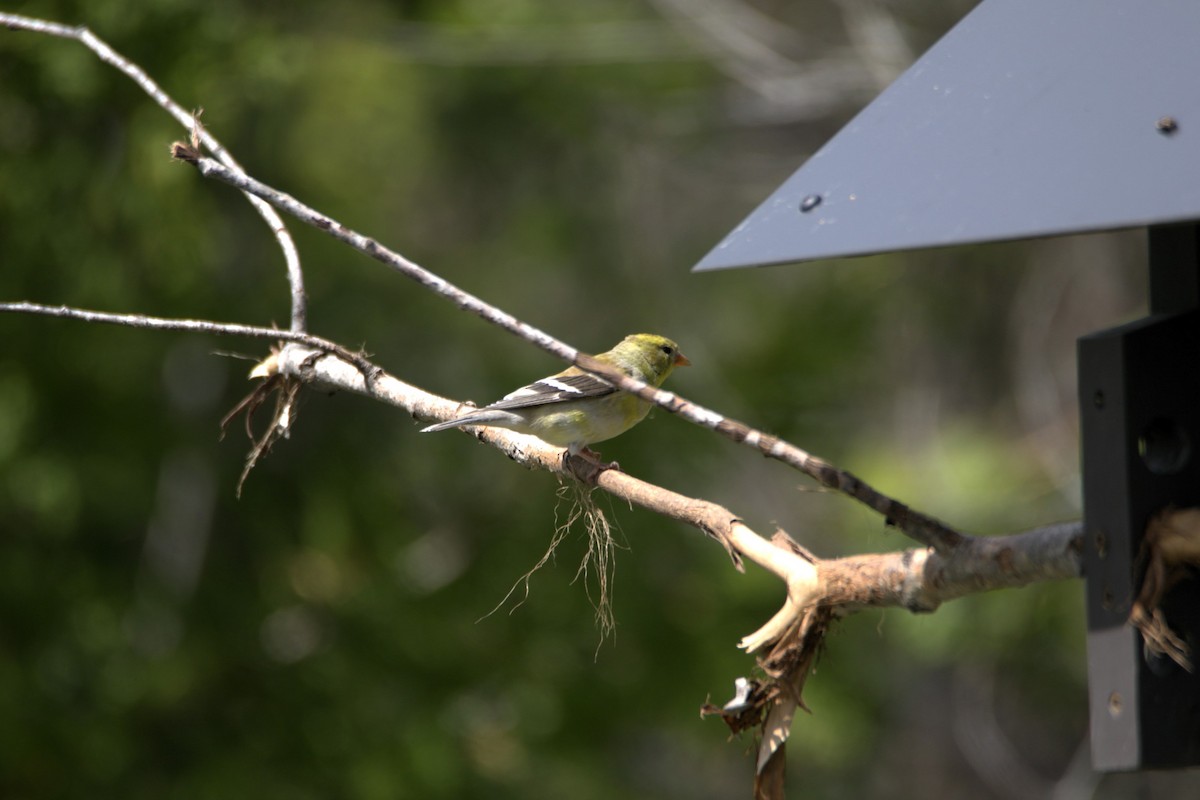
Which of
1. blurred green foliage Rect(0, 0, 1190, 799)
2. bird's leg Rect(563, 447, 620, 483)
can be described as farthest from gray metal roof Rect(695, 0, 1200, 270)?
blurred green foliage Rect(0, 0, 1190, 799)

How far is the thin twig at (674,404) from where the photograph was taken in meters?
2.21

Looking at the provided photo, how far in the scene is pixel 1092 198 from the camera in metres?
1.81

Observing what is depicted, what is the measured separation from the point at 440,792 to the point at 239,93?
4.31 metres

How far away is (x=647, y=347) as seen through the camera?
525 centimetres

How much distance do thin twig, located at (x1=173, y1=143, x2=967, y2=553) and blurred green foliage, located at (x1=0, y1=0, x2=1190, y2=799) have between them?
14.8 feet

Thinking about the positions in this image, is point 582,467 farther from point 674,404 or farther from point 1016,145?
point 1016,145

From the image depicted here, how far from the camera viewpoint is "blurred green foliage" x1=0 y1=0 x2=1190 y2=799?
24.0 feet

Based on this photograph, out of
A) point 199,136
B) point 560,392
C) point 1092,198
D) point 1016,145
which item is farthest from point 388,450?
point 1092,198

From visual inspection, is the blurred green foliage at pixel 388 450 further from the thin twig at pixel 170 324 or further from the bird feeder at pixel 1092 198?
the bird feeder at pixel 1092 198

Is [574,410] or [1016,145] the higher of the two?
[1016,145]

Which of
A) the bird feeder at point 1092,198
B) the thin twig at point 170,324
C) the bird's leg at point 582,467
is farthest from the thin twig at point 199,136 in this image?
the bird feeder at point 1092,198

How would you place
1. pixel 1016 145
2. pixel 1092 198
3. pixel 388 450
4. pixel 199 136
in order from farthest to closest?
pixel 388 450, pixel 199 136, pixel 1016 145, pixel 1092 198

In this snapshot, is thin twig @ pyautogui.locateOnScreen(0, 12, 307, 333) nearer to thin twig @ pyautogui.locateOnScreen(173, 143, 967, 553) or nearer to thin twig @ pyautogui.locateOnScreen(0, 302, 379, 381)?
thin twig @ pyautogui.locateOnScreen(0, 302, 379, 381)

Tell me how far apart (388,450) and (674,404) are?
6.08 m
